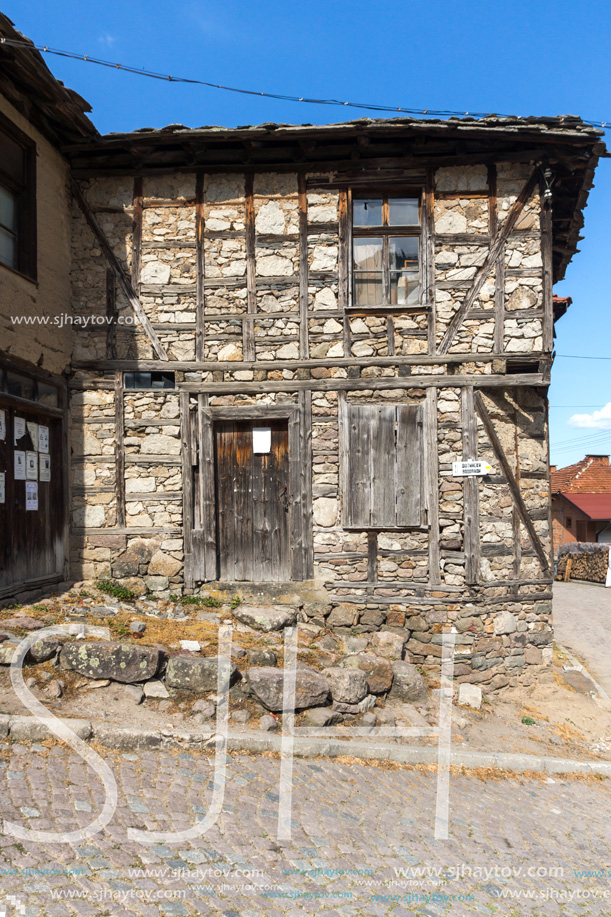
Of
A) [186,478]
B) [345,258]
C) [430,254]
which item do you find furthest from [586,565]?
[186,478]

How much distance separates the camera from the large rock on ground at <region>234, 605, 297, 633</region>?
7.07 metres

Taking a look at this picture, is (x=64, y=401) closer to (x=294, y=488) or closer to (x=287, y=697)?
(x=294, y=488)

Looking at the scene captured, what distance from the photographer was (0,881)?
9.60 feet

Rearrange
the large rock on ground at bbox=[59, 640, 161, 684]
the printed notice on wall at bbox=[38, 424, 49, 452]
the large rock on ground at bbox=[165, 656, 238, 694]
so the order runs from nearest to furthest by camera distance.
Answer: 1. the large rock on ground at bbox=[59, 640, 161, 684]
2. the large rock on ground at bbox=[165, 656, 238, 694]
3. the printed notice on wall at bbox=[38, 424, 49, 452]

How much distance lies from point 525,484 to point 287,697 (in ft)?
14.2

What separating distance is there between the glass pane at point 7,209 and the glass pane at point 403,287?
4.80 metres

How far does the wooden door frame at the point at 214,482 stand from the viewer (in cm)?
775

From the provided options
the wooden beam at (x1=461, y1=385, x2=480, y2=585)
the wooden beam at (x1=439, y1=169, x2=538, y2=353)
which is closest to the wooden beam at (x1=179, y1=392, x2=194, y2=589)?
the wooden beam at (x1=439, y1=169, x2=538, y2=353)

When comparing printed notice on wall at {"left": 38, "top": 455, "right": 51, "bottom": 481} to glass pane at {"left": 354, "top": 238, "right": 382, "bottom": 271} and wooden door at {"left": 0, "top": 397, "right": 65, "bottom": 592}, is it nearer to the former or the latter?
wooden door at {"left": 0, "top": 397, "right": 65, "bottom": 592}

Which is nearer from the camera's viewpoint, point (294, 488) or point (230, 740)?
point (230, 740)

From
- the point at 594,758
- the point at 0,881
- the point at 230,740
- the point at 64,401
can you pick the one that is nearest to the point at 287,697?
the point at 230,740

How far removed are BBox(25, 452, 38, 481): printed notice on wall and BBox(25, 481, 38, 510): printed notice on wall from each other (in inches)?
2.8

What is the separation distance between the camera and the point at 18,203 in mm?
7320

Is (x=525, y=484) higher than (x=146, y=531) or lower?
higher
